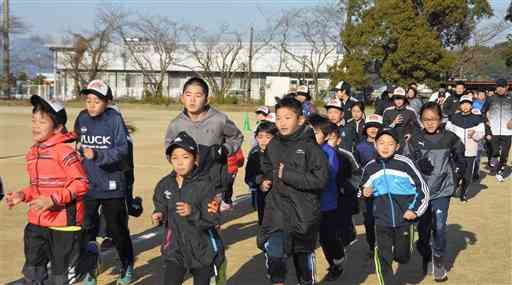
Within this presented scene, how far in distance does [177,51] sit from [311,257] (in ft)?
167

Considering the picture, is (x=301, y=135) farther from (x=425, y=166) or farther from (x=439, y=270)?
(x=439, y=270)

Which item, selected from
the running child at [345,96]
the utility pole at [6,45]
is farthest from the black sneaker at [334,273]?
the utility pole at [6,45]

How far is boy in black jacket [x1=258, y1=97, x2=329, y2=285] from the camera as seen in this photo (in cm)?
465

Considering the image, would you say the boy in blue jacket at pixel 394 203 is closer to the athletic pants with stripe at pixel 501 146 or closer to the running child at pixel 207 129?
the running child at pixel 207 129

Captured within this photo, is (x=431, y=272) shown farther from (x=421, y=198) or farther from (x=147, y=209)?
(x=147, y=209)

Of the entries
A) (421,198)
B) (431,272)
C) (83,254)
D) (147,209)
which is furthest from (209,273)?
(147,209)

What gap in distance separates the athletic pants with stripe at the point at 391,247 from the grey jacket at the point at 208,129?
1.43 m

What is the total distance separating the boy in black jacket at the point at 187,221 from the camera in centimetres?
421

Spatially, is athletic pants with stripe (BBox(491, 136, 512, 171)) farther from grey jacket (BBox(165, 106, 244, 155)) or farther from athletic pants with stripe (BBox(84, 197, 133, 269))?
athletic pants with stripe (BBox(84, 197, 133, 269))

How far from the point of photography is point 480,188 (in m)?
11.9

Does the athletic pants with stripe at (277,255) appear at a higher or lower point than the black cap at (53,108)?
lower

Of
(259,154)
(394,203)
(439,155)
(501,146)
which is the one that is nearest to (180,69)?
(501,146)

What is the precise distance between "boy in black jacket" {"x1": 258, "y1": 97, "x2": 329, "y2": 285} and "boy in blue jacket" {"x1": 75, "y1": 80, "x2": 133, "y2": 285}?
139 centimetres

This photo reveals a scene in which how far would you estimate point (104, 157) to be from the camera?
5.28m
